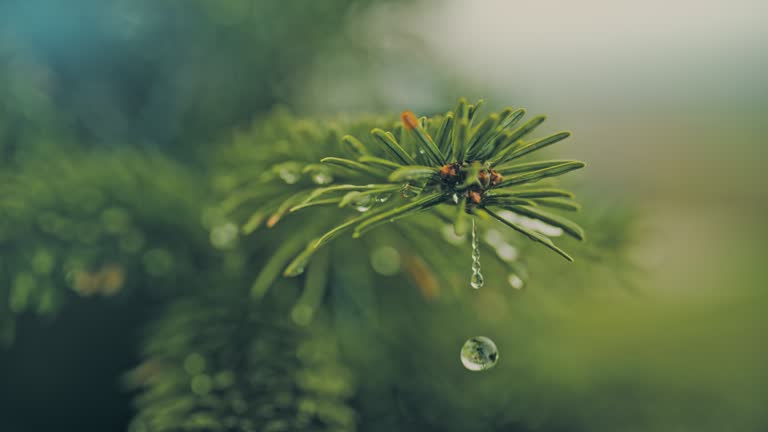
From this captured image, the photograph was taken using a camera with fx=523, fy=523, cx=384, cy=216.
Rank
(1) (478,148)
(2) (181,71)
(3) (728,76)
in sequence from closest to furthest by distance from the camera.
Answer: (1) (478,148) < (2) (181,71) < (3) (728,76)

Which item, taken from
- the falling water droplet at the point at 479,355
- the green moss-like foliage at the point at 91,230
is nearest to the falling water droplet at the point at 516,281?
the falling water droplet at the point at 479,355

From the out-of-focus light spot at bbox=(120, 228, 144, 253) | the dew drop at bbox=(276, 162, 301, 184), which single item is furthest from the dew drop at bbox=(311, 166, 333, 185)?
the out-of-focus light spot at bbox=(120, 228, 144, 253)

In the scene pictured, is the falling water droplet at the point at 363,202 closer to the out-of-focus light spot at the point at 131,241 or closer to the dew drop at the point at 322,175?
the dew drop at the point at 322,175

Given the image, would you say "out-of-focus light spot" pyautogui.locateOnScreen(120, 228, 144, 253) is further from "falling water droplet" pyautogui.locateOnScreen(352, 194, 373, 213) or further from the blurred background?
"falling water droplet" pyautogui.locateOnScreen(352, 194, 373, 213)

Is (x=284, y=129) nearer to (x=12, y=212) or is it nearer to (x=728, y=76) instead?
(x=12, y=212)

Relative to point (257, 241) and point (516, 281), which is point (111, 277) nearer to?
point (257, 241)

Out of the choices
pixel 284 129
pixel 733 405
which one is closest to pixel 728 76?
pixel 733 405
